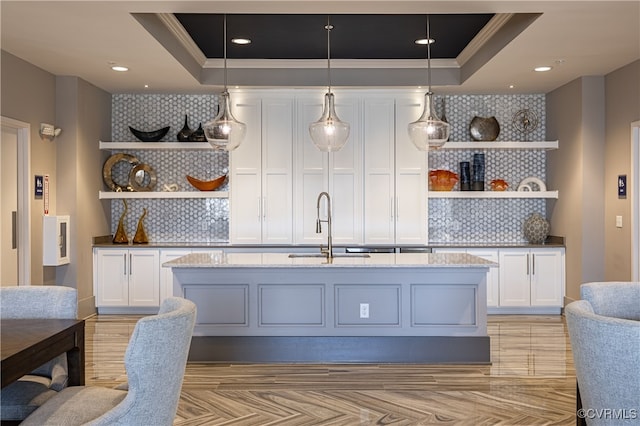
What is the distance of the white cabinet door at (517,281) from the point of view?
6676 millimetres

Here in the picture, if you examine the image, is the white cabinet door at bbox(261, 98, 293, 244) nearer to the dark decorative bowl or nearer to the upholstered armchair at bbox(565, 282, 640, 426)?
the dark decorative bowl

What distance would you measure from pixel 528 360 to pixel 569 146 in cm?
285

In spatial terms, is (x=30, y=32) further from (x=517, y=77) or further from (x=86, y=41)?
(x=517, y=77)

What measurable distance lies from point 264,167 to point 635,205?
378 cm

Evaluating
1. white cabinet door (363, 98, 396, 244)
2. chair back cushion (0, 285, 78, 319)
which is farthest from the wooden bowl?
chair back cushion (0, 285, 78, 319)

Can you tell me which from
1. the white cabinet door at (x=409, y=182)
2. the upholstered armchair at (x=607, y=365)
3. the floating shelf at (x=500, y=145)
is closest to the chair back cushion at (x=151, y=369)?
the upholstered armchair at (x=607, y=365)

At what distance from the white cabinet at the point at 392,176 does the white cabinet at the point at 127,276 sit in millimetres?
2431

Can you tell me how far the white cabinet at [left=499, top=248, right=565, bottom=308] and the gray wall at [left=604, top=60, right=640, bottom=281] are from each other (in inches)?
23.7

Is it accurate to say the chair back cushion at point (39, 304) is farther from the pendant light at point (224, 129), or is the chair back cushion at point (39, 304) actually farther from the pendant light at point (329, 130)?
the pendant light at point (329, 130)

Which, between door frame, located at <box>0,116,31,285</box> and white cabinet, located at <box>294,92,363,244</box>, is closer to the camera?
door frame, located at <box>0,116,31,285</box>

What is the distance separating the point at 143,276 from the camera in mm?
6715

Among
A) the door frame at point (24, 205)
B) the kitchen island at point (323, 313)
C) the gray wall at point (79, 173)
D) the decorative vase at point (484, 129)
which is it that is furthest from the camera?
the decorative vase at point (484, 129)

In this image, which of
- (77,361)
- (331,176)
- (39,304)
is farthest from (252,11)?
(331,176)

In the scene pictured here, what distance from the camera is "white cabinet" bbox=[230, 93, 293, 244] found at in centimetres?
686
